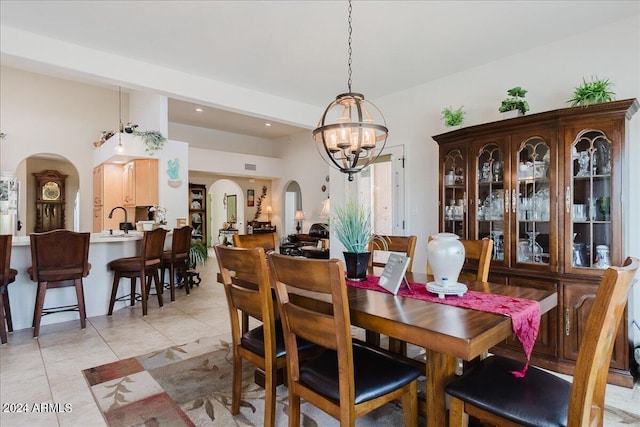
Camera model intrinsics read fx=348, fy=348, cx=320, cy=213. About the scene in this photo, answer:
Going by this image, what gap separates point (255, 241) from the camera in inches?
116

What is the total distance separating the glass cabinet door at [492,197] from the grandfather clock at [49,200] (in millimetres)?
9576

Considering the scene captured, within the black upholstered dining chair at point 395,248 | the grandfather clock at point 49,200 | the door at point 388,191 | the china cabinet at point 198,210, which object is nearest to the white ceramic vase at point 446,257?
the black upholstered dining chair at point 395,248

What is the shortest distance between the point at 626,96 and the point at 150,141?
5.86 metres

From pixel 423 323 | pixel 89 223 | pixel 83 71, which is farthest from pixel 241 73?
pixel 89 223

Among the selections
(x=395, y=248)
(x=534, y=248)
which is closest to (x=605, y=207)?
(x=534, y=248)

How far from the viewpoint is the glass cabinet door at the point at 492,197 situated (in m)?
3.13

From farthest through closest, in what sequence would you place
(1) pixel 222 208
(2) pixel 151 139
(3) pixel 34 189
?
(1) pixel 222 208
(3) pixel 34 189
(2) pixel 151 139

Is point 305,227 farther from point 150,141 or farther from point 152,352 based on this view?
point 152,352

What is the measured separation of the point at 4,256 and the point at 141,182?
2.98m

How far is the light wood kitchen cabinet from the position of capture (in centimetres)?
578

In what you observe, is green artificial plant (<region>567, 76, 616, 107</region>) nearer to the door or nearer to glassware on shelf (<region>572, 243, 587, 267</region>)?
glassware on shelf (<region>572, 243, 587, 267</region>)

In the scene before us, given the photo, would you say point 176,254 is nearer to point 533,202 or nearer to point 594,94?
point 533,202

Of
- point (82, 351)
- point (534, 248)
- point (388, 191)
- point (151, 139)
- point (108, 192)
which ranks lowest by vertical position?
point (82, 351)

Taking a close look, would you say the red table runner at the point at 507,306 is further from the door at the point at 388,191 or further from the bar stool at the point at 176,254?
the bar stool at the point at 176,254
